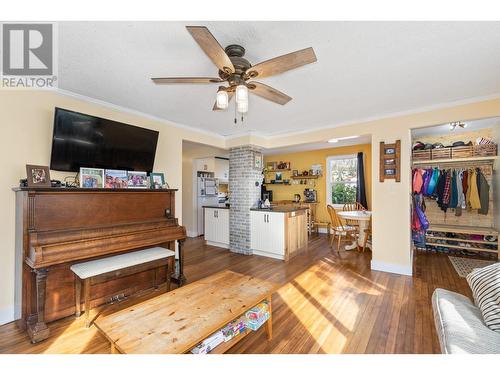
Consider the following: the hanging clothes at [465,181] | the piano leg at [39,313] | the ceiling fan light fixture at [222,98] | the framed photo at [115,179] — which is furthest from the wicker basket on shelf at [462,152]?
the piano leg at [39,313]

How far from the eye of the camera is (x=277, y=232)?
3887mm

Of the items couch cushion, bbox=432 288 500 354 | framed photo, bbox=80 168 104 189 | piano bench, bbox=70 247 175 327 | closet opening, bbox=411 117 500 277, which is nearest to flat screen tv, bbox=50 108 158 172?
framed photo, bbox=80 168 104 189

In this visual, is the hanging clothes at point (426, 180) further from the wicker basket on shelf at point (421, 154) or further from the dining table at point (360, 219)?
the dining table at point (360, 219)

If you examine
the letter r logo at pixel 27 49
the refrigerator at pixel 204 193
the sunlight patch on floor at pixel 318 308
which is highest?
the letter r logo at pixel 27 49

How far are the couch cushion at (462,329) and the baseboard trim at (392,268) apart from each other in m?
1.83

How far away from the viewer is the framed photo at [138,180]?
279 cm

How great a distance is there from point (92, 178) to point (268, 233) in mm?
2778

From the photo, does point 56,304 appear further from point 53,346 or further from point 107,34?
point 107,34

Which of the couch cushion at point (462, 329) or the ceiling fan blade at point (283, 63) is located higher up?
the ceiling fan blade at point (283, 63)

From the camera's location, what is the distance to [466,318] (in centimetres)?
125

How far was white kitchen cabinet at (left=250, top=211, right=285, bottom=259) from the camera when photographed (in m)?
3.86

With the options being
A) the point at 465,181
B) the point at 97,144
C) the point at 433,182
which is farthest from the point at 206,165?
the point at 465,181
